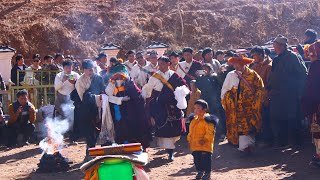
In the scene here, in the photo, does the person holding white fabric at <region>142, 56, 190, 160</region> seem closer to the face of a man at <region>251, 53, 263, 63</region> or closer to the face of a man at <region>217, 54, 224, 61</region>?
the face of a man at <region>251, 53, 263, 63</region>

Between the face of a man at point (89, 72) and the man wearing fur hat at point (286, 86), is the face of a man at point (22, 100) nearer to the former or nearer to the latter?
the face of a man at point (89, 72)

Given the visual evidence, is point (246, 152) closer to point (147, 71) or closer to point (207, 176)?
point (207, 176)

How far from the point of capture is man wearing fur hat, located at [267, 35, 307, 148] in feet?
30.3

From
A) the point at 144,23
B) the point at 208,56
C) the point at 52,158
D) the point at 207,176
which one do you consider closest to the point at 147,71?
the point at 208,56

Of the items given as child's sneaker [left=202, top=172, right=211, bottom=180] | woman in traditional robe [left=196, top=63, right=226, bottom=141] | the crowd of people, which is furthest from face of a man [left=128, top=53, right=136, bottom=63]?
child's sneaker [left=202, top=172, right=211, bottom=180]

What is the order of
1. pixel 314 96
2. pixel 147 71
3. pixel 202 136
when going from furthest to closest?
1. pixel 147 71
2. pixel 314 96
3. pixel 202 136

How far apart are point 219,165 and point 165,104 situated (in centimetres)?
137

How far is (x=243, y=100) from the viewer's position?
9133mm

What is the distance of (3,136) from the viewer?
38.5 ft

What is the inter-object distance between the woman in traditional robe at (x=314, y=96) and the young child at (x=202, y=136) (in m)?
1.46

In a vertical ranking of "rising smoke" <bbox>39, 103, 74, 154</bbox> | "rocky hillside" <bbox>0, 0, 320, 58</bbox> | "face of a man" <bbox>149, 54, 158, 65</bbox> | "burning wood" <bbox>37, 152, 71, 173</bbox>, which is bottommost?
"burning wood" <bbox>37, 152, 71, 173</bbox>

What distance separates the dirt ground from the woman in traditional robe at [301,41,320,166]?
1.79 ft

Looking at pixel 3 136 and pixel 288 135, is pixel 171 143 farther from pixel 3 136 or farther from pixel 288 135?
pixel 3 136

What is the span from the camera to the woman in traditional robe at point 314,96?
7.91m
